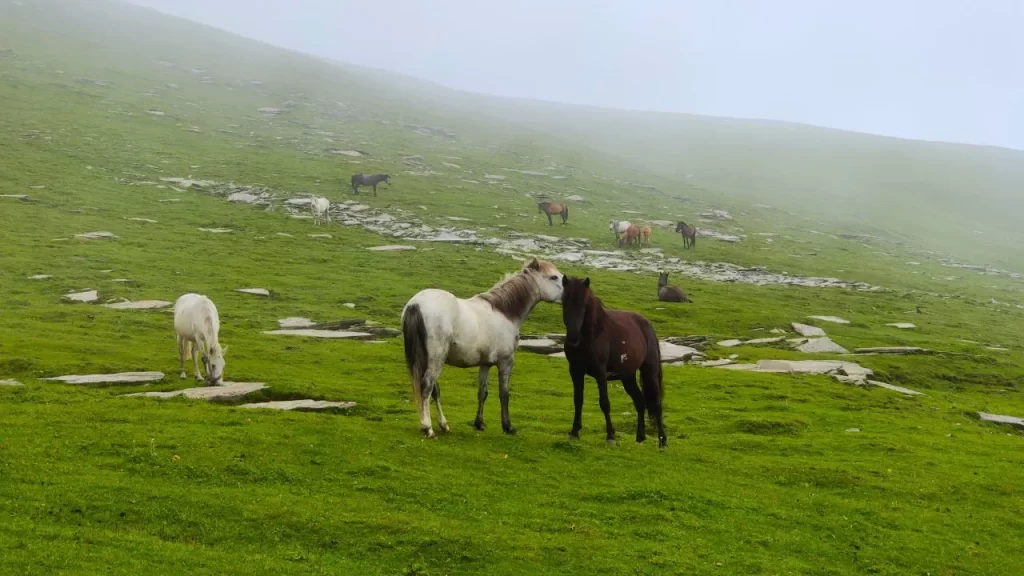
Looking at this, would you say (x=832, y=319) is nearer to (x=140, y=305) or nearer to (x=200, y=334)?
(x=200, y=334)

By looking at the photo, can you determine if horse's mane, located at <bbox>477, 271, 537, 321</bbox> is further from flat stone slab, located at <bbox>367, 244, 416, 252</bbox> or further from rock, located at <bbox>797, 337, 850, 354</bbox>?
flat stone slab, located at <bbox>367, 244, 416, 252</bbox>

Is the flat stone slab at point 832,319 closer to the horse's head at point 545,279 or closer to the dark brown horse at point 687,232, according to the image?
the dark brown horse at point 687,232

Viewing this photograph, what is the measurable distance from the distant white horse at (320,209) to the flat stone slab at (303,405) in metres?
35.7

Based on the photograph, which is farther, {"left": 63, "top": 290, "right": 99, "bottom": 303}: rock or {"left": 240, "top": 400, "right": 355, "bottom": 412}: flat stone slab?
{"left": 63, "top": 290, "right": 99, "bottom": 303}: rock

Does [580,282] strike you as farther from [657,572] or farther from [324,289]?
[324,289]

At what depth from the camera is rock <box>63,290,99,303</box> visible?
27.8 m

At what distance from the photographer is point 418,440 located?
43.0ft

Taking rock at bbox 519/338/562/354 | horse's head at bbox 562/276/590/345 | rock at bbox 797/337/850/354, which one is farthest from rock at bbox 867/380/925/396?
horse's head at bbox 562/276/590/345

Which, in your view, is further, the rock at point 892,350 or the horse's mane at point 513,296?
the rock at point 892,350

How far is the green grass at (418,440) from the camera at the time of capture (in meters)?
9.24

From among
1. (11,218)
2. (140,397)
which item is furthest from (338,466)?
(11,218)

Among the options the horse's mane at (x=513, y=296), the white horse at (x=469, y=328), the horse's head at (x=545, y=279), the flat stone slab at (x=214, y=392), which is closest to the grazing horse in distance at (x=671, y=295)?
the white horse at (x=469, y=328)

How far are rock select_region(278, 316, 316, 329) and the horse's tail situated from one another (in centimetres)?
1573

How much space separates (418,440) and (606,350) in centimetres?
399
